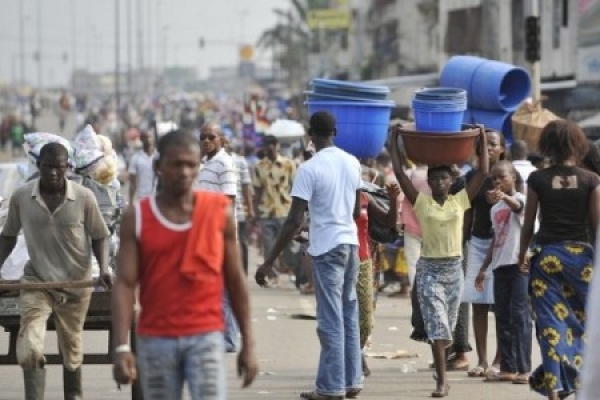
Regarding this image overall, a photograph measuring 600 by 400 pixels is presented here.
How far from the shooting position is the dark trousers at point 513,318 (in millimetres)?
11609

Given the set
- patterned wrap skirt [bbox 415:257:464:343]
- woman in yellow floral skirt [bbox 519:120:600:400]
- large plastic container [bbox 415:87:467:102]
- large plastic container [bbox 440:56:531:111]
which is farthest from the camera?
large plastic container [bbox 440:56:531:111]

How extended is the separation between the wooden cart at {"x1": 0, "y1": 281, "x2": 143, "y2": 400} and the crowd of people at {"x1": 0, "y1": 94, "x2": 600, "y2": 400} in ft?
0.49

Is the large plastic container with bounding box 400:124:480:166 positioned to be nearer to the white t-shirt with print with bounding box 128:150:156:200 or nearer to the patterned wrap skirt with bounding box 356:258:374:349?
the patterned wrap skirt with bounding box 356:258:374:349

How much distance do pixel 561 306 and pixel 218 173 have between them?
359 cm

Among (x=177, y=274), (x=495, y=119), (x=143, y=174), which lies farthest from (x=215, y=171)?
(x=143, y=174)

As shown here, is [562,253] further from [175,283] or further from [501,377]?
[175,283]

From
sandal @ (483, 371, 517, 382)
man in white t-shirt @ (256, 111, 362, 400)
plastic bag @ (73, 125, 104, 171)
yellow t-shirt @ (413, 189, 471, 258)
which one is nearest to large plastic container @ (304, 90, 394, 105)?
yellow t-shirt @ (413, 189, 471, 258)

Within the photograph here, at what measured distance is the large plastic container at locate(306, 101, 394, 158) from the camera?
12078mm

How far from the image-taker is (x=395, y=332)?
15.3 m

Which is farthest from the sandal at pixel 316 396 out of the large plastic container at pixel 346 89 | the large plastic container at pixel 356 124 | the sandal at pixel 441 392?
the large plastic container at pixel 346 89

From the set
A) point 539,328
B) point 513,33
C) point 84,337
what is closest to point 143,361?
point 539,328

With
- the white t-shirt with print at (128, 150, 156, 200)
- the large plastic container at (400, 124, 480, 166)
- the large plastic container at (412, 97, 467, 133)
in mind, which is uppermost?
the large plastic container at (412, 97, 467, 133)

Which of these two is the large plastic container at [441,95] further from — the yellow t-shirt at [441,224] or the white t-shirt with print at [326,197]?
the white t-shirt with print at [326,197]

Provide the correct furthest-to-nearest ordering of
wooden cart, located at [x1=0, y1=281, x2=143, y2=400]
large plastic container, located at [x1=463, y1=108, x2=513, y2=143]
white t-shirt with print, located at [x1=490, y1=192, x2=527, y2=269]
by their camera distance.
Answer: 1. large plastic container, located at [x1=463, y1=108, x2=513, y2=143]
2. white t-shirt with print, located at [x1=490, y1=192, x2=527, y2=269]
3. wooden cart, located at [x1=0, y1=281, x2=143, y2=400]
